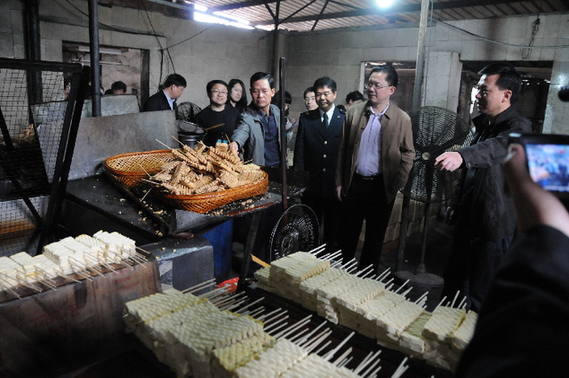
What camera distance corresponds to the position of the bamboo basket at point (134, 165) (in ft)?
12.6

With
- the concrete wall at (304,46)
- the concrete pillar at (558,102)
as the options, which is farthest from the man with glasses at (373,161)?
the concrete wall at (304,46)

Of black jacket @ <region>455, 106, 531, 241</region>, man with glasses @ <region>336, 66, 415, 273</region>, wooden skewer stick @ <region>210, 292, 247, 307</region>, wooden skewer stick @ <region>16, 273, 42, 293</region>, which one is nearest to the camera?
wooden skewer stick @ <region>16, 273, 42, 293</region>

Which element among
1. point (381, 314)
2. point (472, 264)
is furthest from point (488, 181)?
point (381, 314)

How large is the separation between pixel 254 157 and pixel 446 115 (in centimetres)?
242

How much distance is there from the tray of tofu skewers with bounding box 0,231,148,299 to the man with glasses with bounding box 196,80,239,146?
3949 millimetres

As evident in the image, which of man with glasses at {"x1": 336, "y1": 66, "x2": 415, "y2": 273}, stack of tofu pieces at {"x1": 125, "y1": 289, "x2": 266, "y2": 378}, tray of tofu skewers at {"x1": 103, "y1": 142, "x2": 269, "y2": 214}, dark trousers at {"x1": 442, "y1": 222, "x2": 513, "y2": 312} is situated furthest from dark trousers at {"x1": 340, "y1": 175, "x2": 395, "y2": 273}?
stack of tofu pieces at {"x1": 125, "y1": 289, "x2": 266, "y2": 378}

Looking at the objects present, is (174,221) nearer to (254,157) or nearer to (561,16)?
(254,157)

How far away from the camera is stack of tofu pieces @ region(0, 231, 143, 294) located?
2.03 metres

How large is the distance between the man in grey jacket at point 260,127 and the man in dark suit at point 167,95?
2051 millimetres

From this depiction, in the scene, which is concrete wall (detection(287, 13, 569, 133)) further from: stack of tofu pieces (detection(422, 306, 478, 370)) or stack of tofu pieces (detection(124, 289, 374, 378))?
stack of tofu pieces (detection(124, 289, 374, 378))

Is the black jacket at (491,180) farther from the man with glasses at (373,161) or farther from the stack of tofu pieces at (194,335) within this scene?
the stack of tofu pieces at (194,335)

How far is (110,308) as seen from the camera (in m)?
2.25

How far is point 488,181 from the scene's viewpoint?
11.4 ft

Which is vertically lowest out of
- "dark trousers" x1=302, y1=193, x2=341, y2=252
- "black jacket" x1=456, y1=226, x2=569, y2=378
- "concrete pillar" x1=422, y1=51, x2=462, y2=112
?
"dark trousers" x1=302, y1=193, x2=341, y2=252
